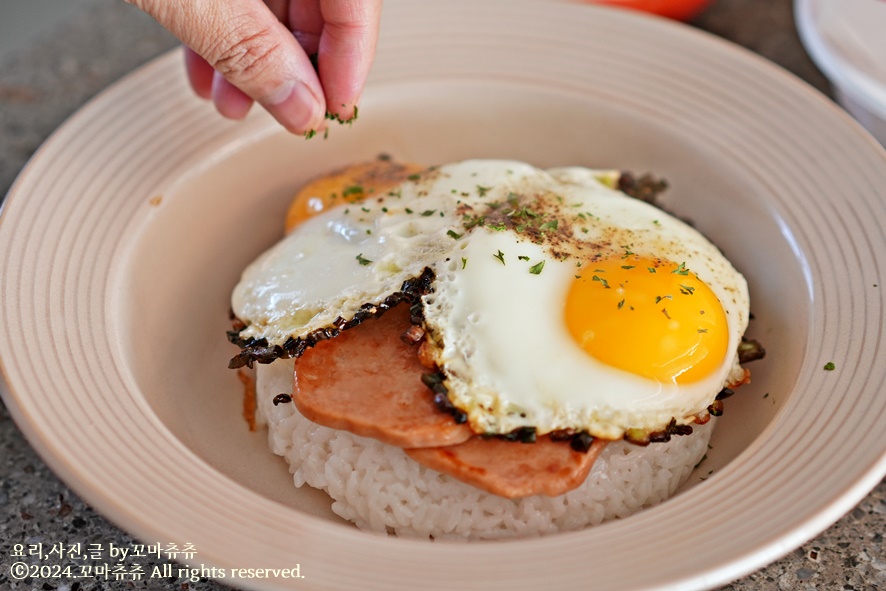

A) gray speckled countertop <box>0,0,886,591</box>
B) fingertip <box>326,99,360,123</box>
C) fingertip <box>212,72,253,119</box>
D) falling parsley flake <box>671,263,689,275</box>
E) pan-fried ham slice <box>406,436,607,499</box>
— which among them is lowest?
gray speckled countertop <box>0,0,886,591</box>

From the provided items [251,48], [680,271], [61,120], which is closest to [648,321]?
[680,271]

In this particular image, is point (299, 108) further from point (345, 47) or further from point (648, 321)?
point (648, 321)

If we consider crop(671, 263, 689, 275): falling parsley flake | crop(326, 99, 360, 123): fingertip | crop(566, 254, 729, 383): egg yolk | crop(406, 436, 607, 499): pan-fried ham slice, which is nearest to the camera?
crop(406, 436, 607, 499): pan-fried ham slice

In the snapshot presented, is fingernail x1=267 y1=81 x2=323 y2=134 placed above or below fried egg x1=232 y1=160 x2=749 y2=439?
above

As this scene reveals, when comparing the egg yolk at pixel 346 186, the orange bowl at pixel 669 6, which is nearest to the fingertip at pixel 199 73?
the egg yolk at pixel 346 186

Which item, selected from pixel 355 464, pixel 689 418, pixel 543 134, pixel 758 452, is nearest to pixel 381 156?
pixel 543 134

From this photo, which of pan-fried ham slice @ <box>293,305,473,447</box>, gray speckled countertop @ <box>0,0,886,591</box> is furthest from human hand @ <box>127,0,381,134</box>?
gray speckled countertop @ <box>0,0,886,591</box>

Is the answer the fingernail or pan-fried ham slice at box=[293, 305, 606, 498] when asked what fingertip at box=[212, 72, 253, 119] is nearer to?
the fingernail
